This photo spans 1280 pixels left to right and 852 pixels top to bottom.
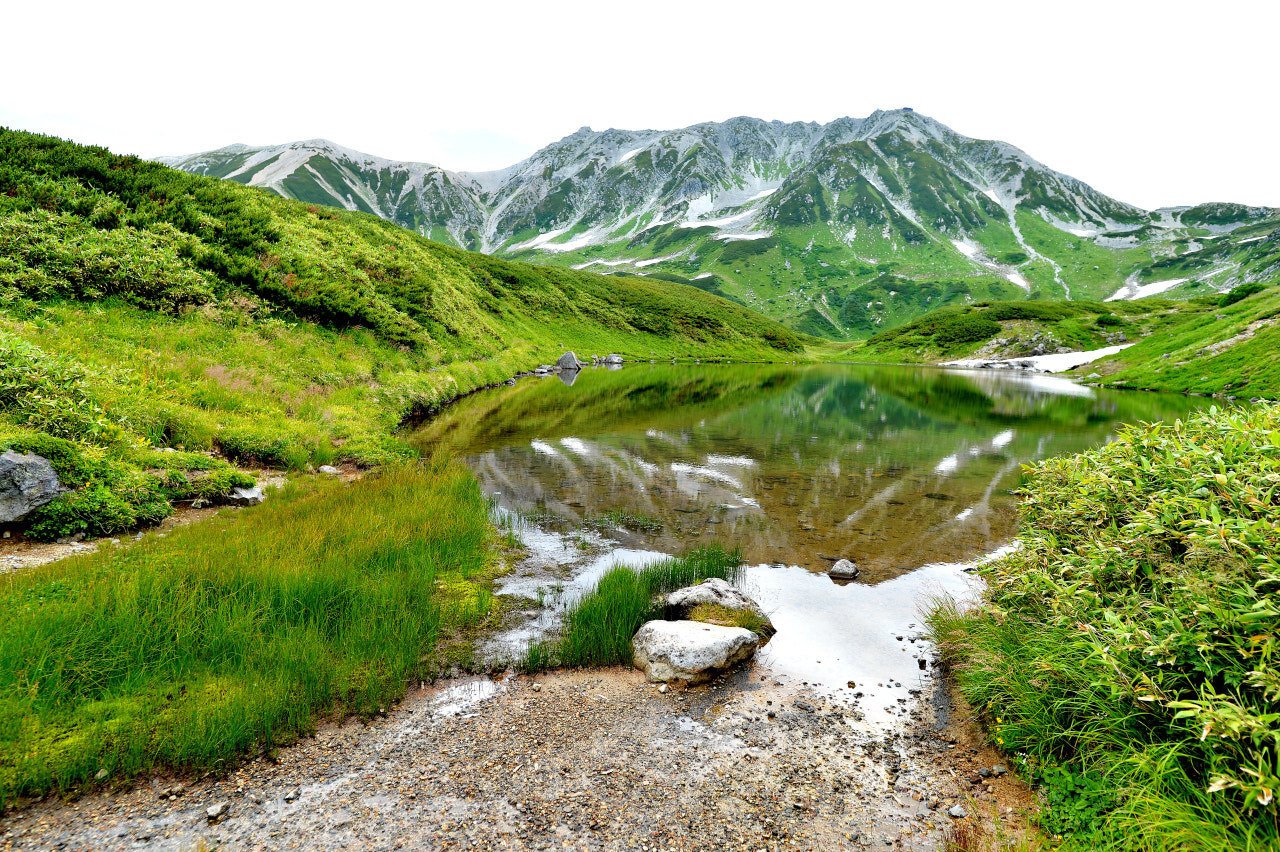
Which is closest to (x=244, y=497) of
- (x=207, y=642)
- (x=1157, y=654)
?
(x=207, y=642)

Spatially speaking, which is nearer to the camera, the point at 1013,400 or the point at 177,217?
the point at 177,217

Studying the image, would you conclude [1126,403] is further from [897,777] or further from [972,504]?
[897,777]

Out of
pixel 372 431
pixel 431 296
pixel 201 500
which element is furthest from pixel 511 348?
pixel 201 500

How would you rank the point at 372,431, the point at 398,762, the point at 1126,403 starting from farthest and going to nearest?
the point at 1126,403 < the point at 372,431 < the point at 398,762

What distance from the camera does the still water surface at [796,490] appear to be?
10562 millimetres

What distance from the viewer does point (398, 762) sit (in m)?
6.17

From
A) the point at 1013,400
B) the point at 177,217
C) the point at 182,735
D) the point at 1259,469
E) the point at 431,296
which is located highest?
the point at 177,217

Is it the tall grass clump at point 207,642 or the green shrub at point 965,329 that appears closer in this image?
the tall grass clump at point 207,642

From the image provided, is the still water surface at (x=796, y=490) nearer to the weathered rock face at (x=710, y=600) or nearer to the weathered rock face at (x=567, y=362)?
the weathered rock face at (x=710, y=600)

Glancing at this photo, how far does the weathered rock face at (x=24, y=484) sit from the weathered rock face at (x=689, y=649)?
→ 12191 mm

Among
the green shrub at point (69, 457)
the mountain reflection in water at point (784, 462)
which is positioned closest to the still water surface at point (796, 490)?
the mountain reflection in water at point (784, 462)

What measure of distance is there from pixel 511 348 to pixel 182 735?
6465 centimetres

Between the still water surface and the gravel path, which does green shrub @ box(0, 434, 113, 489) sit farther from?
the still water surface

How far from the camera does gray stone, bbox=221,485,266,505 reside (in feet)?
44.3
